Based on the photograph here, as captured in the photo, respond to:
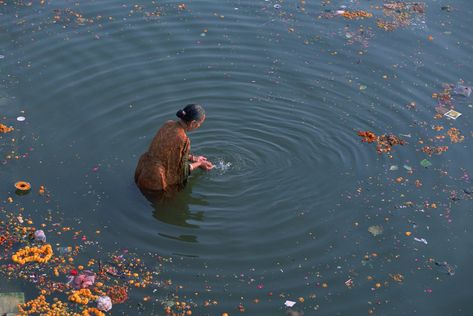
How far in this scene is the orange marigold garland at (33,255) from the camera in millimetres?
7559

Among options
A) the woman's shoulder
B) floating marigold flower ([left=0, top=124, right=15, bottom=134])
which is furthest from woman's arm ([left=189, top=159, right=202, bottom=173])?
floating marigold flower ([left=0, top=124, right=15, bottom=134])

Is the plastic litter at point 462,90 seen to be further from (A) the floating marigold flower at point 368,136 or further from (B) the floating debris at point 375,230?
(B) the floating debris at point 375,230

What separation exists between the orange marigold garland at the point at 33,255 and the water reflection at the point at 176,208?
136cm

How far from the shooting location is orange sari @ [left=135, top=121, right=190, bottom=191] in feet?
25.9

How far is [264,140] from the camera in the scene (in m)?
9.68

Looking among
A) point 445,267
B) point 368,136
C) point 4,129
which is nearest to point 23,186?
point 4,129

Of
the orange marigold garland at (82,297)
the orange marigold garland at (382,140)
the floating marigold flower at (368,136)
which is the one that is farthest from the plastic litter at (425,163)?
the orange marigold garland at (82,297)

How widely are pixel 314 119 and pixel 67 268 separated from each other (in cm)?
425

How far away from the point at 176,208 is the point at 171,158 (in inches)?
31.8

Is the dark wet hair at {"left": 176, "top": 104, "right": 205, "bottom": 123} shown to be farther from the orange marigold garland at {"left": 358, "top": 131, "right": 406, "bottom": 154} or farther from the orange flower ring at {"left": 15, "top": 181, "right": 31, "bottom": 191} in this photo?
the orange marigold garland at {"left": 358, "top": 131, "right": 406, "bottom": 154}

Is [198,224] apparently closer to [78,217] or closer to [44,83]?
[78,217]

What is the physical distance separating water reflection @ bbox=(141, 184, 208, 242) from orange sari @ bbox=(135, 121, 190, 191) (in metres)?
0.14

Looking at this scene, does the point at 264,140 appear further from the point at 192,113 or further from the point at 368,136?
the point at 192,113

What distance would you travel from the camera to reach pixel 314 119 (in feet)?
33.1
